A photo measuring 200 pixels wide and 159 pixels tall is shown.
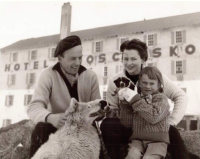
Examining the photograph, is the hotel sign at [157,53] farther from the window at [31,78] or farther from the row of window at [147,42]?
the window at [31,78]

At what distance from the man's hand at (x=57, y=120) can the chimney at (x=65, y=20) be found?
5.63 feet

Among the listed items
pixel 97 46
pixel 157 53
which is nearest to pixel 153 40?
pixel 157 53

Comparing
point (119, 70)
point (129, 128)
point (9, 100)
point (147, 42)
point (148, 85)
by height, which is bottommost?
point (129, 128)

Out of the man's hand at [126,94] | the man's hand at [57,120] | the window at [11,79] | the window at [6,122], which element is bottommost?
the window at [6,122]

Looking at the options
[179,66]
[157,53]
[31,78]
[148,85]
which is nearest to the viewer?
[148,85]

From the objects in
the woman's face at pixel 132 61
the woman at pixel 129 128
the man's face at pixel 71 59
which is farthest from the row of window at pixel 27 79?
the woman's face at pixel 132 61

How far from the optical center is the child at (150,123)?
2102 millimetres

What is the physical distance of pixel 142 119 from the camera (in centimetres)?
223

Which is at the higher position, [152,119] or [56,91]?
[56,91]

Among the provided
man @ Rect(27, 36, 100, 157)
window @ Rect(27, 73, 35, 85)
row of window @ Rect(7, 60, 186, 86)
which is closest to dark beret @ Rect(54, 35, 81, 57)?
man @ Rect(27, 36, 100, 157)

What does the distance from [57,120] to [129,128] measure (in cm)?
86

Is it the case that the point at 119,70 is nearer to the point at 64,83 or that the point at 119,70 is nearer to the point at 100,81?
the point at 100,81

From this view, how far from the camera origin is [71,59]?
2.92 meters

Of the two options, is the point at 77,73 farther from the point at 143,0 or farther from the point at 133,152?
the point at 143,0
